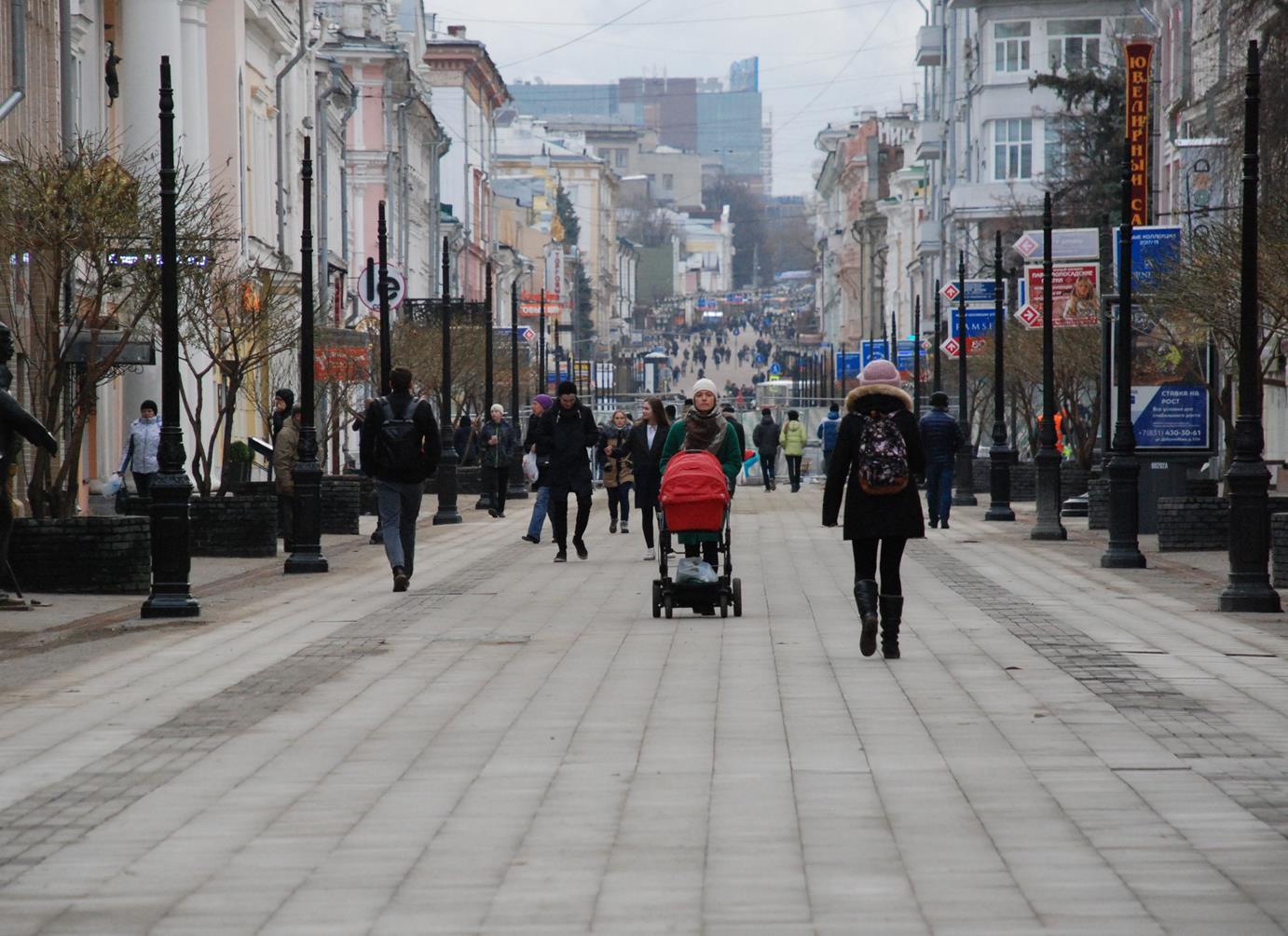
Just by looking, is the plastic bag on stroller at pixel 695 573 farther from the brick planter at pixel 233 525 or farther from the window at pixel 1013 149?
the window at pixel 1013 149

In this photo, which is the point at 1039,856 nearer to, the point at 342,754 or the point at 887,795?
the point at 887,795

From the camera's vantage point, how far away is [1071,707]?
10438 mm

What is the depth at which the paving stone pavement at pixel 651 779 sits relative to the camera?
6.29 m

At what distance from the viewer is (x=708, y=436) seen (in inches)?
655

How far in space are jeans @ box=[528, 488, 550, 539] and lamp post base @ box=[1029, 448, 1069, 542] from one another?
19.5 feet

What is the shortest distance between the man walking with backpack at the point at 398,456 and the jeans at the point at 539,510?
509cm

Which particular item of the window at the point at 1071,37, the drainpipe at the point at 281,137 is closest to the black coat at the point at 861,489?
the drainpipe at the point at 281,137

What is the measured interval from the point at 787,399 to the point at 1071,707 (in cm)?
7716

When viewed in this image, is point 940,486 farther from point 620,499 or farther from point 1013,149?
point 1013,149

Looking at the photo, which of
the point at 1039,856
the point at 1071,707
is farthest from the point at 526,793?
the point at 1071,707

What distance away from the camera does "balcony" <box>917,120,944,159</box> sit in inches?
3533

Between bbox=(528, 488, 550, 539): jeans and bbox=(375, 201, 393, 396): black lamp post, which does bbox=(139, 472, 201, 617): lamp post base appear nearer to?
bbox=(528, 488, 550, 539): jeans

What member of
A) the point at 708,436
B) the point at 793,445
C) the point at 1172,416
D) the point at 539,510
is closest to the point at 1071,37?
the point at 793,445

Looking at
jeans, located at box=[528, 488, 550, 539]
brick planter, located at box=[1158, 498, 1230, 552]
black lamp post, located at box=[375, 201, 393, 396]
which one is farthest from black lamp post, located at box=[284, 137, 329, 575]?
brick planter, located at box=[1158, 498, 1230, 552]
